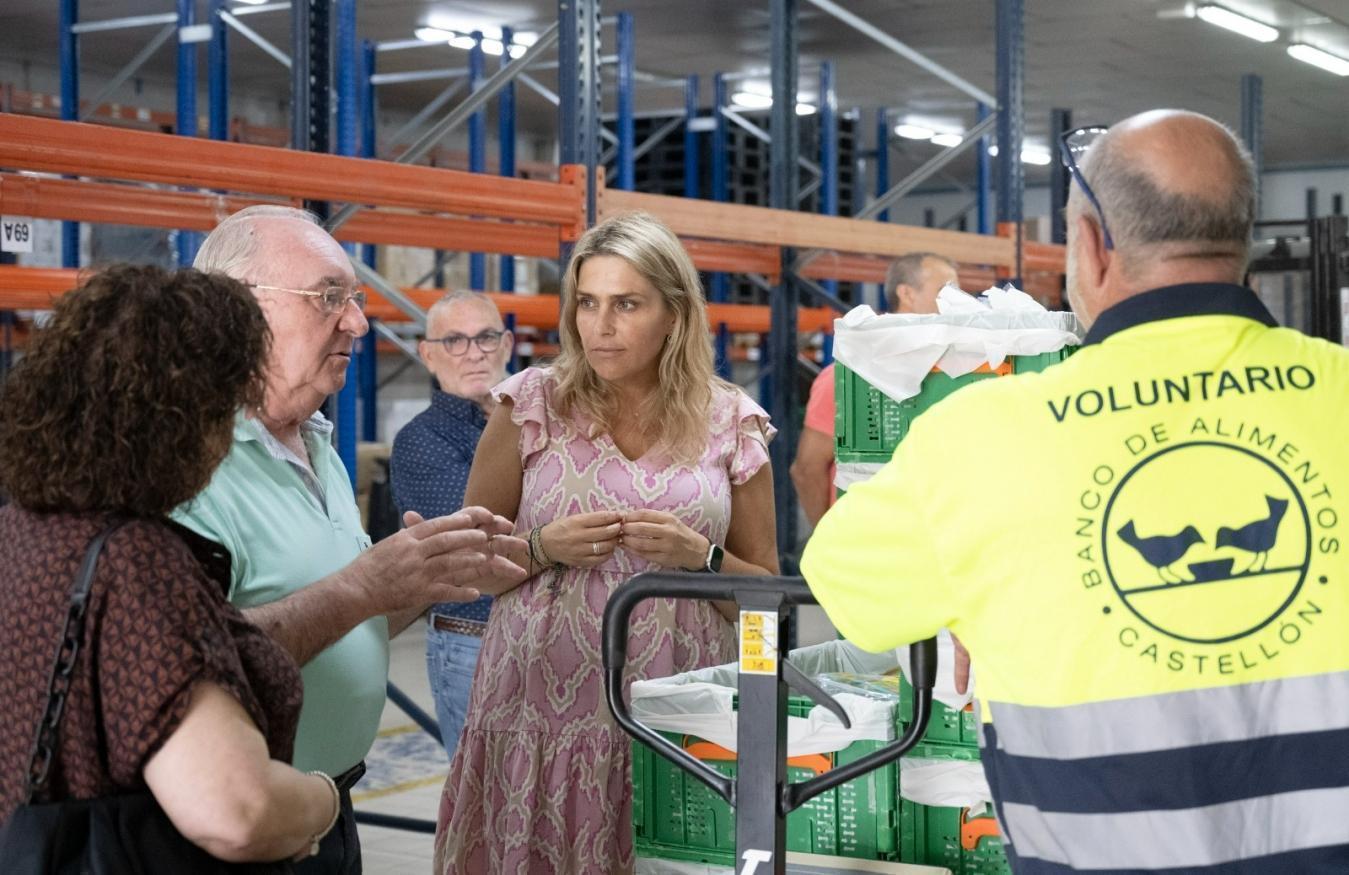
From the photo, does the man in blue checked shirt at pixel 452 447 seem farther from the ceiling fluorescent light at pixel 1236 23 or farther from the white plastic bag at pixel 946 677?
the ceiling fluorescent light at pixel 1236 23

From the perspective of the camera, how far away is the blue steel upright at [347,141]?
22.6 feet

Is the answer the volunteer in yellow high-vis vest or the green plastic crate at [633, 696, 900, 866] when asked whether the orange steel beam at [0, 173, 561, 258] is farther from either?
the volunteer in yellow high-vis vest

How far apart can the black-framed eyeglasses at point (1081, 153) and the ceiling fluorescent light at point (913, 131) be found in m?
17.9

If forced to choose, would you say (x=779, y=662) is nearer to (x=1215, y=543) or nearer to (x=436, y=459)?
(x=1215, y=543)

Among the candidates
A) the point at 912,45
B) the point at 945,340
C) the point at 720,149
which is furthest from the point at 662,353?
the point at 912,45

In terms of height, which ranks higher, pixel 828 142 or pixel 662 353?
pixel 828 142

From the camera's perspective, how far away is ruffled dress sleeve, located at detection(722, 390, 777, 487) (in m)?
3.42

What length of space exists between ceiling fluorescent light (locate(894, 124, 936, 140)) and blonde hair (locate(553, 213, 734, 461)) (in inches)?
659

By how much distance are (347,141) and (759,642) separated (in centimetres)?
583

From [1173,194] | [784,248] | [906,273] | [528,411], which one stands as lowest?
[528,411]

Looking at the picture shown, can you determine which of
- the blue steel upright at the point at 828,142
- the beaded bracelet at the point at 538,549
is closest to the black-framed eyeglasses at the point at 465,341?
the beaded bracelet at the point at 538,549

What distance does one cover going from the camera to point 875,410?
9.68 feet

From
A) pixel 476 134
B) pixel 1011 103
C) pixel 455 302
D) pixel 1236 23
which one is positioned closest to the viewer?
pixel 455 302

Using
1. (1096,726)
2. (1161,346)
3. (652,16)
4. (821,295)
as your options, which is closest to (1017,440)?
(1161,346)
